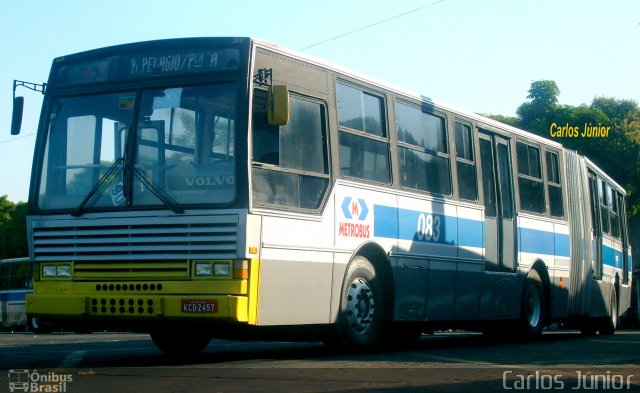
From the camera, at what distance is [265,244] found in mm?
11172

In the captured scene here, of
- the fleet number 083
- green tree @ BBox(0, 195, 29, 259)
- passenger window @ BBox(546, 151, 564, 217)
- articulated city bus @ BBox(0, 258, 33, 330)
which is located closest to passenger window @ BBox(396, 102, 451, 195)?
the fleet number 083

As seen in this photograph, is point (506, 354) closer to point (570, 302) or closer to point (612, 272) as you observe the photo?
point (570, 302)

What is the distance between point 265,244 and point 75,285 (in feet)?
7.15

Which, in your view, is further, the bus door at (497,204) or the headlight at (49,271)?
the bus door at (497,204)

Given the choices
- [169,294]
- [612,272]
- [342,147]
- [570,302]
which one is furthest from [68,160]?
[612,272]

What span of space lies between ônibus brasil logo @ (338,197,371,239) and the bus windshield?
6.56 ft

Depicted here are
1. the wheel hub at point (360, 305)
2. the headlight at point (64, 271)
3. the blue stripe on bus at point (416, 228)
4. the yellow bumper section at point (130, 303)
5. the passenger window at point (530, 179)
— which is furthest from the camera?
the passenger window at point (530, 179)

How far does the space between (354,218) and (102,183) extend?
304cm

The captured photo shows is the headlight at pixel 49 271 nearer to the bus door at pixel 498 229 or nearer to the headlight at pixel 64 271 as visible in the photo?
the headlight at pixel 64 271

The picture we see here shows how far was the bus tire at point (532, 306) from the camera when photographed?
17.8 m

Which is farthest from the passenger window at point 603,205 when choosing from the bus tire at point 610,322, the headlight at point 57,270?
the headlight at point 57,270

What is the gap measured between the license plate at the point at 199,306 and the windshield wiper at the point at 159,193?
938mm

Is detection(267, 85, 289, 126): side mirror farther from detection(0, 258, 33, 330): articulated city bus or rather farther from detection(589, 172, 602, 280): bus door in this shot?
detection(0, 258, 33, 330): articulated city bus

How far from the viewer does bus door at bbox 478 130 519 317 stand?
16.4 meters
